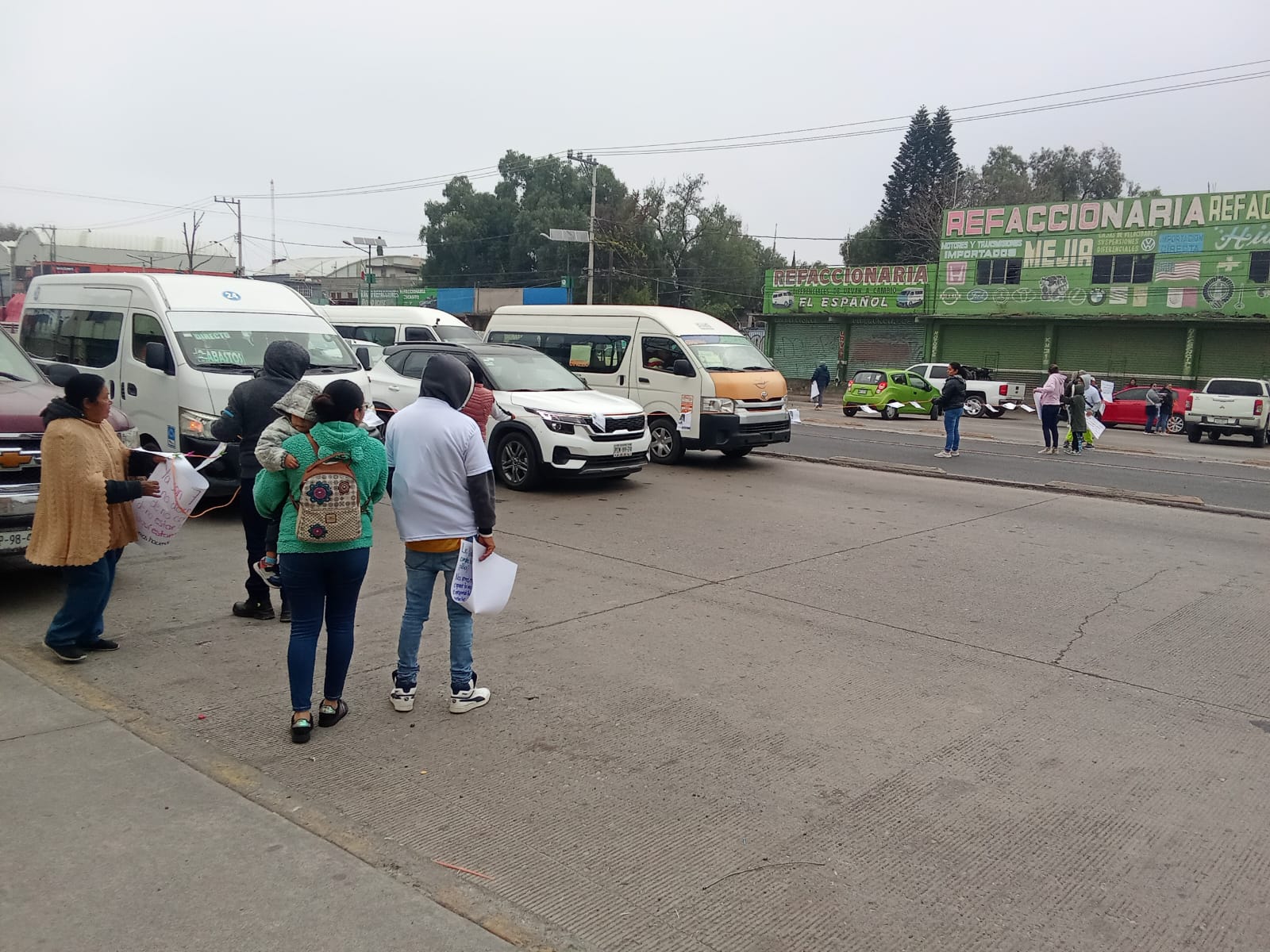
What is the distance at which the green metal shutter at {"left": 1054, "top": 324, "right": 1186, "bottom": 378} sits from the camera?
36.8m

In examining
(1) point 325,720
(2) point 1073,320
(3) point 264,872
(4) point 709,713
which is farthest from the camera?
(2) point 1073,320

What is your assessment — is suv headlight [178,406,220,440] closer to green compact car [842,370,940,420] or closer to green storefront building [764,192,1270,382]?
green compact car [842,370,940,420]

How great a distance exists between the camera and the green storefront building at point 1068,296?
1388 inches

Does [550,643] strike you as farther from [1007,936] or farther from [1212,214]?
[1212,214]

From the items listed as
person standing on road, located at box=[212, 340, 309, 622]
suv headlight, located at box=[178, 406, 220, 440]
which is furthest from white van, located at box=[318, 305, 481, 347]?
person standing on road, located at box=[212, 340, 309, 622]

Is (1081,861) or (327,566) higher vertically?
(327,566)

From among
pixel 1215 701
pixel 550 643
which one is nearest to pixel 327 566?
pixel 550 643

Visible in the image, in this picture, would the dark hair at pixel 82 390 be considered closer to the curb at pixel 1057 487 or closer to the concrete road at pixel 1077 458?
the curb at pixel 1057 487

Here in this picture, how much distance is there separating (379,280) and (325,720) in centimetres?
8392

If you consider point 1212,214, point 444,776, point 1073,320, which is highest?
point 1212,214

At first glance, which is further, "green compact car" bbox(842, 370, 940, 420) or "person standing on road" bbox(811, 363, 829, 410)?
"person standing on road" bbox(811, 363, 829, 410)

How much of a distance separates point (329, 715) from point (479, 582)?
0.94m

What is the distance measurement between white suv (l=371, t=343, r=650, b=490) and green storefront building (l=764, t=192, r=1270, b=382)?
31369 mm

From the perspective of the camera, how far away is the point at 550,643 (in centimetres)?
611
